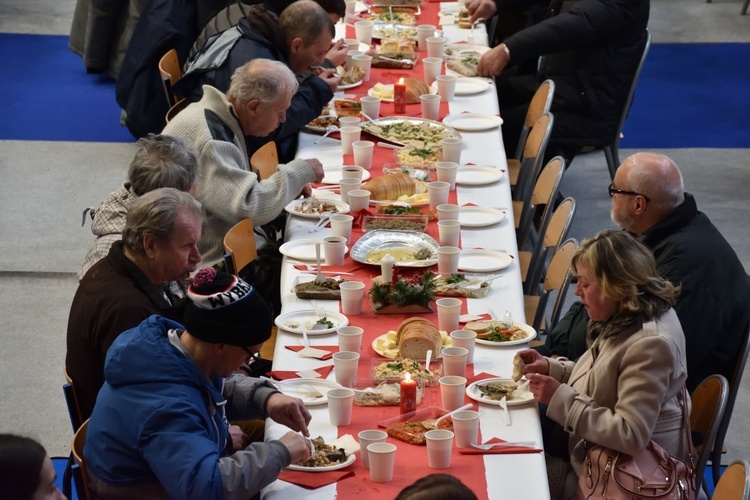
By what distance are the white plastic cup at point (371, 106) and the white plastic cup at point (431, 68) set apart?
0.68 meters

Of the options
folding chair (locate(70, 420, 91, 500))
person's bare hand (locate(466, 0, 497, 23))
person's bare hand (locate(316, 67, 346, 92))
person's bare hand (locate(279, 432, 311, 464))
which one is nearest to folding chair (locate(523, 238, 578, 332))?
Answer: person's bare hand (locate(279, 432, 311, 464))

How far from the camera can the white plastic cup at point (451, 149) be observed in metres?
5.61

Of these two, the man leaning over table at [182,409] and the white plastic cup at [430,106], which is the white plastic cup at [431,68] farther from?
the man leaning over table at [182,409]

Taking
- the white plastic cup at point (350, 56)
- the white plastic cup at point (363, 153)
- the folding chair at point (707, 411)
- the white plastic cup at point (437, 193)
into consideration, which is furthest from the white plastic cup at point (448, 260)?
the white plastic cup at point (350, 56)

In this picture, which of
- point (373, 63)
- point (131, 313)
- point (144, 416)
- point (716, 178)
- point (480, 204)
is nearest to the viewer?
point (144, 416)

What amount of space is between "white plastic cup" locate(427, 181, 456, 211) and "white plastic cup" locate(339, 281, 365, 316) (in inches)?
40.0

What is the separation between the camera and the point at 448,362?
377cm

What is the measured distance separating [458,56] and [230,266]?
3.41 meters

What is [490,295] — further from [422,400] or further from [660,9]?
[660,9]

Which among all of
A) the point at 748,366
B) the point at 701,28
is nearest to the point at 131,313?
the point at 748,366

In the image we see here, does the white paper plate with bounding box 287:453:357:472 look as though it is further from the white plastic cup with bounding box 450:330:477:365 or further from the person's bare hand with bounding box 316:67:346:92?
the person's bare hand with bounding box 316:67:346:92

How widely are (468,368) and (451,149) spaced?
1.96m

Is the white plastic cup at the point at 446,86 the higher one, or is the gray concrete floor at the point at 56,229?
the white plastic cup at the point at 446,86

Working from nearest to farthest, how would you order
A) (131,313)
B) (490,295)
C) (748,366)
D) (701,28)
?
1. (131,313)
2. (490,295)
3. (748,366)
4. (701,28)
